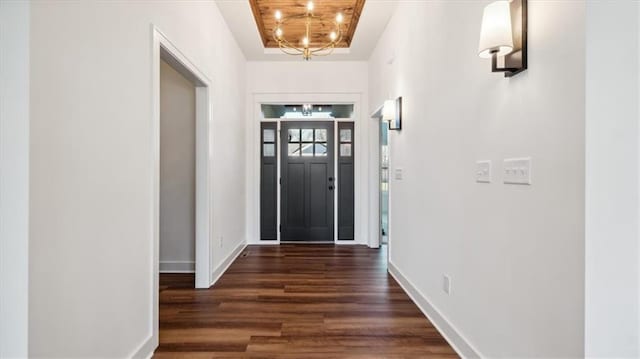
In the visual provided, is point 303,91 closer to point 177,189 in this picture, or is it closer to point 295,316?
point 177,189

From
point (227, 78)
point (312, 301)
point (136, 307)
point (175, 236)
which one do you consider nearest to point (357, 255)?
point (312, 301)

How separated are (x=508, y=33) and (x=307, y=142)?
413 cm

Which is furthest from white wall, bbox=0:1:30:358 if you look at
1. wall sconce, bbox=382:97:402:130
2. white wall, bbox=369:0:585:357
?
wall sconce, bbox=382:97:402:130

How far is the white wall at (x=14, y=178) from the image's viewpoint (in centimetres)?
113

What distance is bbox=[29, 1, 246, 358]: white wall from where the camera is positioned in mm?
1225

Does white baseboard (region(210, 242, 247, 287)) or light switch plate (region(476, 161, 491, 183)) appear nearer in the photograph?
light switch plate (region(476, 161, 491, 183))

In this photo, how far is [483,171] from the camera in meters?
1.80

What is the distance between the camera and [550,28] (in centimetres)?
130

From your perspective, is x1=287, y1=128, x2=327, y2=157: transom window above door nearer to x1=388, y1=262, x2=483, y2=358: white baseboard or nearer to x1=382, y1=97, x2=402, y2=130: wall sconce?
x1=382, y1=97, x2=402, y2=130: wall sconce

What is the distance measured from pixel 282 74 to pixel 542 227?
14.7 ft

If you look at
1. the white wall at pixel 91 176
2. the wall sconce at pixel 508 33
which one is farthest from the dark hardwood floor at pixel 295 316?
the wall sconce at pixel 508 33

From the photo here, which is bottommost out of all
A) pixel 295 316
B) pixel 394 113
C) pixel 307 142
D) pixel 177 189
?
pixel 295 316

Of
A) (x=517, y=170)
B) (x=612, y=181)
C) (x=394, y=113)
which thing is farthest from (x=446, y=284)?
(x=394, y=113)

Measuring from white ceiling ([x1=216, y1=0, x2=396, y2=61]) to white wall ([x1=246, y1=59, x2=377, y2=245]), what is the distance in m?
0.15
